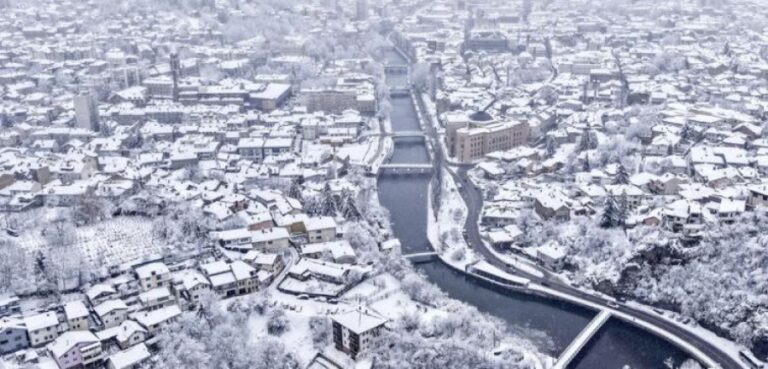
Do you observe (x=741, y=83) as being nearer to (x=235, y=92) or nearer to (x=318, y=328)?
(x=235, y=92)

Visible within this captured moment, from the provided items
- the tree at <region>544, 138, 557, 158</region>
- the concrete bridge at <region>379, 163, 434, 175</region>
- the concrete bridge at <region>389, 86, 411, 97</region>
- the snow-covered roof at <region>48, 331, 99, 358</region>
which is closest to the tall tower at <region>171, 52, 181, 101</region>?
the concrete bridge at <region>389, 86, 411, 97</region>

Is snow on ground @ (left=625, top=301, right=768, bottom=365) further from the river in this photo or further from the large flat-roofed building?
the large flat-roofed building

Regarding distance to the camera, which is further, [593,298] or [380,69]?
[380,69]

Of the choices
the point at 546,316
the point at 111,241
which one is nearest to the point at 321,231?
the point at 111,241

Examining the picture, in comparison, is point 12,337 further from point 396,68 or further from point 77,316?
point 396,68

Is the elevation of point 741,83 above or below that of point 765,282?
above

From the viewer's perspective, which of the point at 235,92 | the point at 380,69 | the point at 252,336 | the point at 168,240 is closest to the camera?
the point at 252,336

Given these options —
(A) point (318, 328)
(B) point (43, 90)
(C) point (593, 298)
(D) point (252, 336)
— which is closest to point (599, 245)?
(C) point (593, 298)

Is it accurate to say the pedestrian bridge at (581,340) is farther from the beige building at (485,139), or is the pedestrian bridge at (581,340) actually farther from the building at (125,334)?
the beige building at (485,139)
